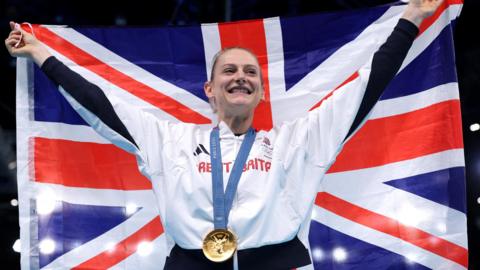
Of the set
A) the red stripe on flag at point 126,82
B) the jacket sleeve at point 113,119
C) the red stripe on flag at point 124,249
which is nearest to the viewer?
the jacket sleeve at point 113,119

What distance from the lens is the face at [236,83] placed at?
2.29m

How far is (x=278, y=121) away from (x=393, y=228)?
86 centimetres

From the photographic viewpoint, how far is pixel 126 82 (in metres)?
3.21

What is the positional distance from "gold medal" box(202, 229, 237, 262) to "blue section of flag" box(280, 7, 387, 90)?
147 cm

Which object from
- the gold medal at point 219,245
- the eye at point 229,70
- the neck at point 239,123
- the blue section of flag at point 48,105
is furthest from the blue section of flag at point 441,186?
the blue section of flag at point 48,105

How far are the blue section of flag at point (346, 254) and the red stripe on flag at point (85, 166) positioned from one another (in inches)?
39.5

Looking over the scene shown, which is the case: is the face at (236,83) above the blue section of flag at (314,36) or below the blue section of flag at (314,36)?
below

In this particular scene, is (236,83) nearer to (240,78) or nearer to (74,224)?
(240,78)

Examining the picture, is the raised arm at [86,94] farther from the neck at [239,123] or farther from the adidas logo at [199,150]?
the neck at [239,123]

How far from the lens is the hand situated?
228 centimetres

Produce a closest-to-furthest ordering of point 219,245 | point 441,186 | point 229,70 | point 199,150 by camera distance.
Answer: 1. point 219,245
2. point 199,150
3. point 229,70
4. point 441,186

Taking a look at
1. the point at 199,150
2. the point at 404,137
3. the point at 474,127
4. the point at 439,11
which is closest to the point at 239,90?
the point at 199,150

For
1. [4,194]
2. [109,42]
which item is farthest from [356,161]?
[4,194]

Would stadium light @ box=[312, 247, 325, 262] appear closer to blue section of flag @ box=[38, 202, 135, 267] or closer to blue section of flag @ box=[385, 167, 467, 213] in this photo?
blue section of flag @ box=[385, 167, 467, 213]
